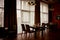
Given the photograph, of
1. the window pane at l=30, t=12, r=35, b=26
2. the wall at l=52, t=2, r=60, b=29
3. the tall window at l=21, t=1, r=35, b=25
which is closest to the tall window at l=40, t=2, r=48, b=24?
the wall at l=52, t=2, r=60, b=29

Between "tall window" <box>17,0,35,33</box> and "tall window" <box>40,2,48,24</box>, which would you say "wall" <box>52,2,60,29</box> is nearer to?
"tall window" <box>40,2,48,24</box>

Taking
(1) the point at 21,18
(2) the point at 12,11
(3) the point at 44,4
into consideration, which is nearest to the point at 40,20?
(3) the point at 44,4

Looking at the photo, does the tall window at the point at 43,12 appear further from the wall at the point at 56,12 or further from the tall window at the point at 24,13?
the tall window at the point at 24,13

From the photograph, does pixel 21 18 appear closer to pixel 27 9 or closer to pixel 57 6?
pixel 27 9

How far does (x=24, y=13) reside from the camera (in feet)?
38.9

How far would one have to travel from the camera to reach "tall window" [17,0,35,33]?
10922 mm

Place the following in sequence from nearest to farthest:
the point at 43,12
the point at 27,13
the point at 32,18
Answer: the point at 27,13 < the point at 32,18 < the point at 43,12

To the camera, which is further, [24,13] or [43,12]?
[43,12]

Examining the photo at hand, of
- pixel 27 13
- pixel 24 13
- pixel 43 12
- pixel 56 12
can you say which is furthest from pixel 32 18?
pixel 56 12

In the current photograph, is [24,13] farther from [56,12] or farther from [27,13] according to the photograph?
[56,12]

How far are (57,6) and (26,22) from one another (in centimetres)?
592

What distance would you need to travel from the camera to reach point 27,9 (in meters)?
12.2

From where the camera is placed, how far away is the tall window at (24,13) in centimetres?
1092

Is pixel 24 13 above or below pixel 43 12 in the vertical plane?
below
